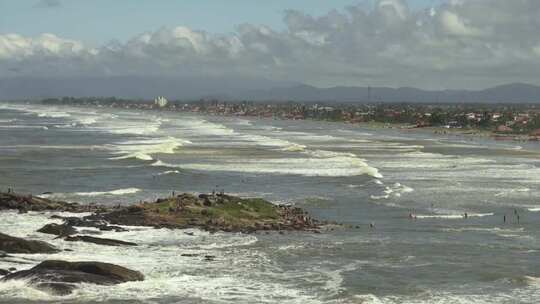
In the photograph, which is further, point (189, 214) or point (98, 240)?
point (189, 214)

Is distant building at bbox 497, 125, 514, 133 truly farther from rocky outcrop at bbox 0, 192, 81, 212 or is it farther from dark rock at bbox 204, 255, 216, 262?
dark rock at bbox 204, 255, 216, 262

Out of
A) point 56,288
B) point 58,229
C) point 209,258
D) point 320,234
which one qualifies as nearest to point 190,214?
point 320,234

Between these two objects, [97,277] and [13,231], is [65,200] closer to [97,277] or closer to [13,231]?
[13,231]

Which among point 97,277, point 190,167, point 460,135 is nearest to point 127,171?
point 190,167

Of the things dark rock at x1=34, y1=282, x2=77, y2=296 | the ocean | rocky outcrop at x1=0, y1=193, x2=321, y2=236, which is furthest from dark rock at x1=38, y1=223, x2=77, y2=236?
dark rock at x1=34, y1=282, x2=77, y2=296

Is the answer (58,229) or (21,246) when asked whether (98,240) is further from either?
(21,246)

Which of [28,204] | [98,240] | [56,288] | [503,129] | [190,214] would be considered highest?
[28,204]
